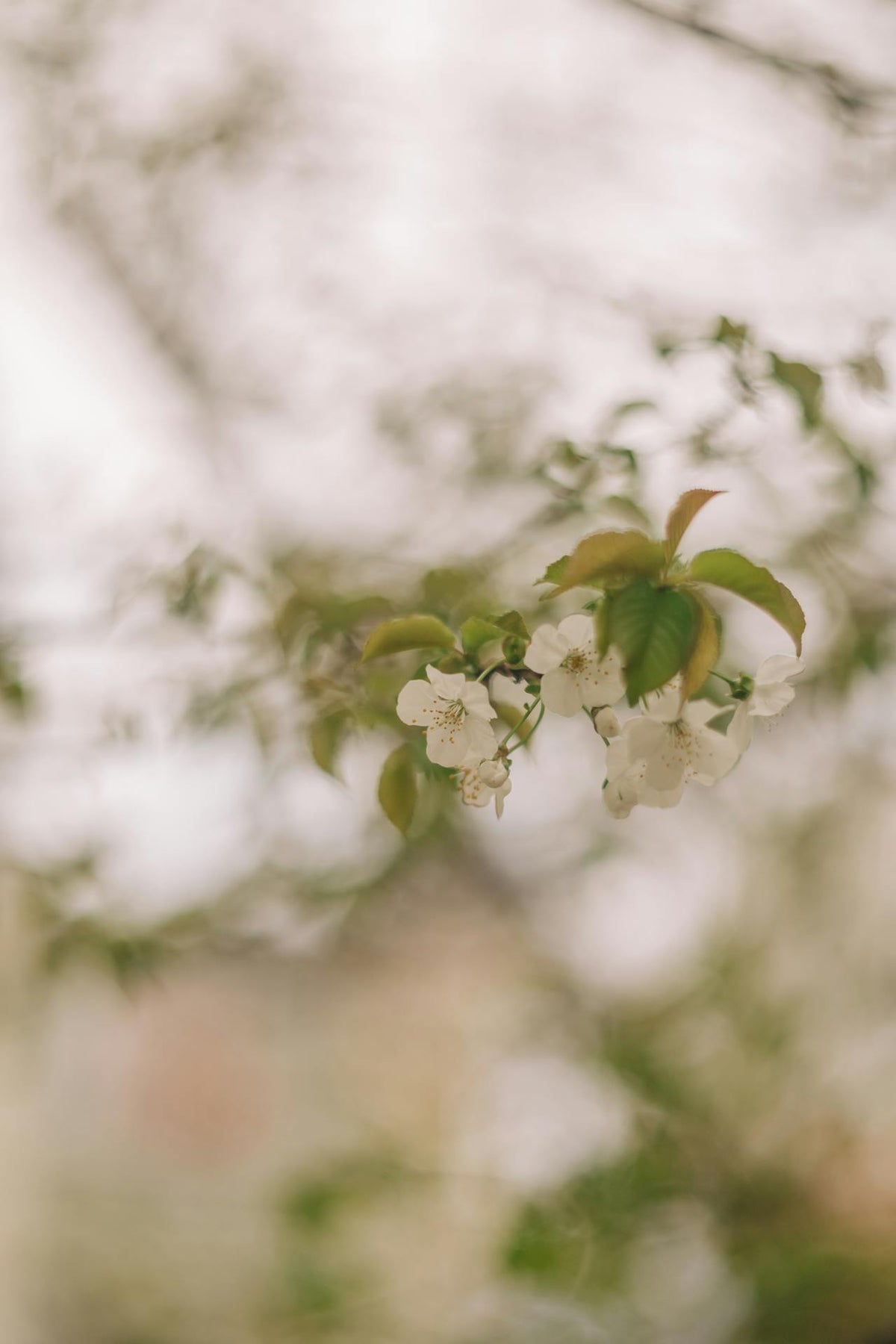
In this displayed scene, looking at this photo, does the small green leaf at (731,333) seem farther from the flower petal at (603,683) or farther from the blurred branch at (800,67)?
the blurred branch at (800,67)

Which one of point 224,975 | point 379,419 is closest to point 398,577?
point 379,419

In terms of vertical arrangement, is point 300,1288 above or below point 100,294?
below

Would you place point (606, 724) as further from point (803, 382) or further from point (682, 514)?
point (803, 382)

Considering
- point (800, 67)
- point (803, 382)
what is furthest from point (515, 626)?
point (800, 67)

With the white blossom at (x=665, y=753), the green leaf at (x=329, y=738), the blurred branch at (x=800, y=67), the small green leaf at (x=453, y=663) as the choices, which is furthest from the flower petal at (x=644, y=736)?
the blurred branch at (x=800, y=67)

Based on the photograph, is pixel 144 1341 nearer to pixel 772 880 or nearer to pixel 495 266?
pixel 772 880
